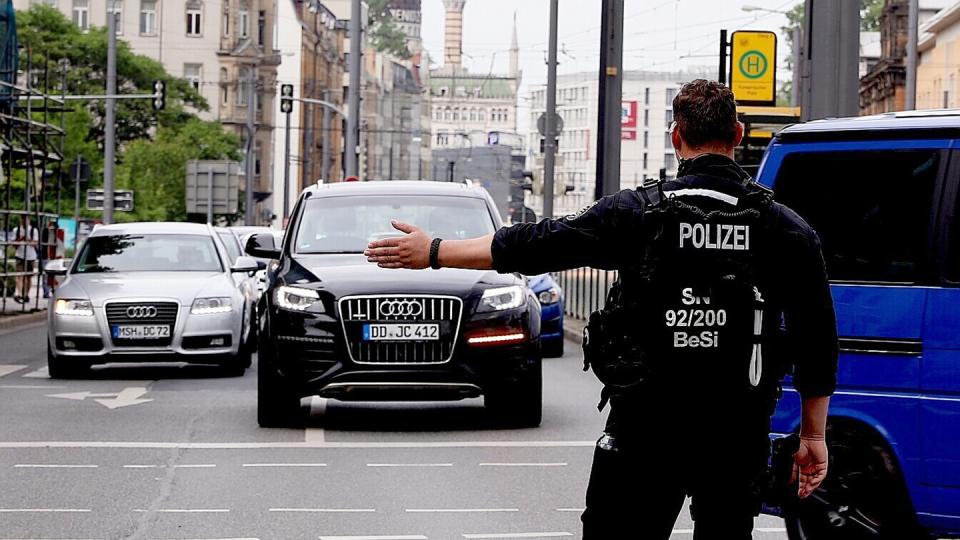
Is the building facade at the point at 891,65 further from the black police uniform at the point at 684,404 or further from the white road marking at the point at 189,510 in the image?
the black police uniform at the point at 684,404

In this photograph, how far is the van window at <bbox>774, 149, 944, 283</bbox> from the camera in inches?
293

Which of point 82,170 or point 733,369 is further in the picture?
point 82,170

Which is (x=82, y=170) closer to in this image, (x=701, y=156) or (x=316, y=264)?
(x=316, y=264)

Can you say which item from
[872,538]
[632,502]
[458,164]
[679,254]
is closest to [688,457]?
[632,502]

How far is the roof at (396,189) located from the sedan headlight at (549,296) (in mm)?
7947

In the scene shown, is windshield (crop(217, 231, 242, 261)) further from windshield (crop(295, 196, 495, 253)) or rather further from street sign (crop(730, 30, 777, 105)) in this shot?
windshield (crop(295, 196, 495, 253))

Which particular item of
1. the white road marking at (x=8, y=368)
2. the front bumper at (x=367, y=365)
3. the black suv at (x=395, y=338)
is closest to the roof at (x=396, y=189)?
the black suv at (x=395, y=338)

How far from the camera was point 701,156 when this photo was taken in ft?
17.1

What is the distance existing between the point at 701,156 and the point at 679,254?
277 millimetres

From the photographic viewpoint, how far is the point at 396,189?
50.7 ft

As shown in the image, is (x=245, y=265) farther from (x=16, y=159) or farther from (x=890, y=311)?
(x=16, y=159)

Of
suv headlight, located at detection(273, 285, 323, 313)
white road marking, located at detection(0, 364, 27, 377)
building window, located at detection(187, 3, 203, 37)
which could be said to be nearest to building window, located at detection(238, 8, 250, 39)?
building window, located at detection(187, 3, 203, 37)

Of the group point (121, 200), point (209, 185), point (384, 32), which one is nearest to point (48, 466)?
point (121, 200)

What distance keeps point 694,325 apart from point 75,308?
48.6ft
